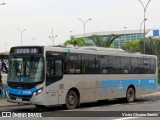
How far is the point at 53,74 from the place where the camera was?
17469 millimetres

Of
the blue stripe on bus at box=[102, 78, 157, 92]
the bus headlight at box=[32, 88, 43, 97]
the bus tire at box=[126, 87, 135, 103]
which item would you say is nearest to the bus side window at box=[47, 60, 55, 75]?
the bus headlight at box=[32, 88, 43, 97]

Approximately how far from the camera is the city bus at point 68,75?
55.4ft

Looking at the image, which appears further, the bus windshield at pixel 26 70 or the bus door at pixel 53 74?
the bus door at pixel 53 74

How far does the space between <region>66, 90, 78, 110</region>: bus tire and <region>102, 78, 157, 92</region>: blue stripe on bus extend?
105 inches

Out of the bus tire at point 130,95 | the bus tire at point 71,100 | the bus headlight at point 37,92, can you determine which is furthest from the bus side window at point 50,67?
the bus tire at point 130,95

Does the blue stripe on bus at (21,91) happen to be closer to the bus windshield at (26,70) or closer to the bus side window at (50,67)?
the bus windshield at (26,70)

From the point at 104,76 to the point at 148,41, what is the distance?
3468cm

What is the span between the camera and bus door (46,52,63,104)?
17156 mm

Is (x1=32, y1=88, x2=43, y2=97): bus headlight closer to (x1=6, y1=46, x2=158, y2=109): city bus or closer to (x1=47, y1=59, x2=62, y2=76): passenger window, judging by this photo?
(x1=6, y1=46, x2=158, y2=109): city bus

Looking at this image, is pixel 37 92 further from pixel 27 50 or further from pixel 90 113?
pixel 90 113

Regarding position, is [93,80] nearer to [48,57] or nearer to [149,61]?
[48,57]

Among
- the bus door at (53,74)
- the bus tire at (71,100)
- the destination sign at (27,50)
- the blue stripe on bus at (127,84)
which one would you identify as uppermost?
the destination sign at (27,50)

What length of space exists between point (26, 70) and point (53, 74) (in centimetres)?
122

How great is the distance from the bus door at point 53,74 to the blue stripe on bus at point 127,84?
3.87 metres
